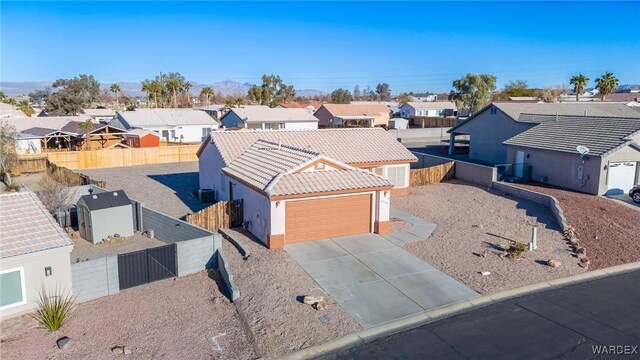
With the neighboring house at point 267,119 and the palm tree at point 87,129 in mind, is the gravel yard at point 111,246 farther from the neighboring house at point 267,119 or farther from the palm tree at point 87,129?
the neighboring house at point 267,119

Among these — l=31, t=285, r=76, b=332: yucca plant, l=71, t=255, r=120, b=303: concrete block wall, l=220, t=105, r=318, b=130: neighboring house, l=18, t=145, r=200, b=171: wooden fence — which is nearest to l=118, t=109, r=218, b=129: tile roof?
l=220, t=105, r=318, b=130: neighboring house

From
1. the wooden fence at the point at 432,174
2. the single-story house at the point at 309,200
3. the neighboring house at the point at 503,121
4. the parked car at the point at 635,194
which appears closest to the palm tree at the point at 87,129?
the single-story house at the point at 309,200

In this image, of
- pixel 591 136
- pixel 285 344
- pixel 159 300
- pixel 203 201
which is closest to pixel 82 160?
pixel 203 201

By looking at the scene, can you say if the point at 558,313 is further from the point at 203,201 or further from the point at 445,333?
the point at 203,201

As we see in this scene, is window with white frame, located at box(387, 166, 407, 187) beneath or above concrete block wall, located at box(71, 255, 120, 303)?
above

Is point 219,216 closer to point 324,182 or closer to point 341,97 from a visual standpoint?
point 324,182

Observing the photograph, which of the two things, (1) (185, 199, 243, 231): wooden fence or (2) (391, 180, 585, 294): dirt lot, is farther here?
(1) (185, 199, 243, 231): wooden fence

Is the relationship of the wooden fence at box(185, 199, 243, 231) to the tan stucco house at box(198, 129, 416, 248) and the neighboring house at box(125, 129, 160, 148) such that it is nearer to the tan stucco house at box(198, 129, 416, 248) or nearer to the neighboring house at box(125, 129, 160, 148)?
the tan stucco house at box(198, 129, 416, 248)

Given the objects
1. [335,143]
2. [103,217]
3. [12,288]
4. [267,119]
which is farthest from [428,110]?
[12,288]
